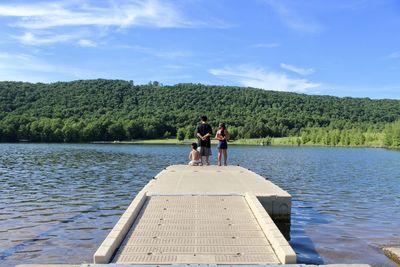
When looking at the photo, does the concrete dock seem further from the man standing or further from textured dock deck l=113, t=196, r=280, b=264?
the man standing

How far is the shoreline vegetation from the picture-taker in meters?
128

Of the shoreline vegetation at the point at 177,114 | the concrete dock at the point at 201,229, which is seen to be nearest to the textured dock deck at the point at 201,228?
the concrete dock at the point at 201,229

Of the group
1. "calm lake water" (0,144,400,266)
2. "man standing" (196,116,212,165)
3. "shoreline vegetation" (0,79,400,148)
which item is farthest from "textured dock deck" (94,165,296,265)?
"shoreline vegetation" (0,79,400,148)

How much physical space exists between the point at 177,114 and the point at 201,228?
5452 inches

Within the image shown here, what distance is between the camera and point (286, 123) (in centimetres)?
14938

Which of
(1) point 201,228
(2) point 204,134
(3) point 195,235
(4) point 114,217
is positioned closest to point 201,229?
(1) point 201,228

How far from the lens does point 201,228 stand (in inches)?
367

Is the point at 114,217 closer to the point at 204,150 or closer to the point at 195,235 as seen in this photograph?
the point at 195,235

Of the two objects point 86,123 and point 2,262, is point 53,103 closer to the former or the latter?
point 86,123

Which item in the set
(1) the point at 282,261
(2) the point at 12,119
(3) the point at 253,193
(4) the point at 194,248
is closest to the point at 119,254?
(4) the point at 194,248

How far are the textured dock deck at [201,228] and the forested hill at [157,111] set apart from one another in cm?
11992

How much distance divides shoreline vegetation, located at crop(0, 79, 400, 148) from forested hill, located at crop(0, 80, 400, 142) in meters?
0.26

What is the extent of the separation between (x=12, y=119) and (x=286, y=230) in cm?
12716

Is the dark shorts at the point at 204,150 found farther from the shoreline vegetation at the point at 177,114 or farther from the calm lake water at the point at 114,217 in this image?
the shoreline vegetation at the point at 177,114
